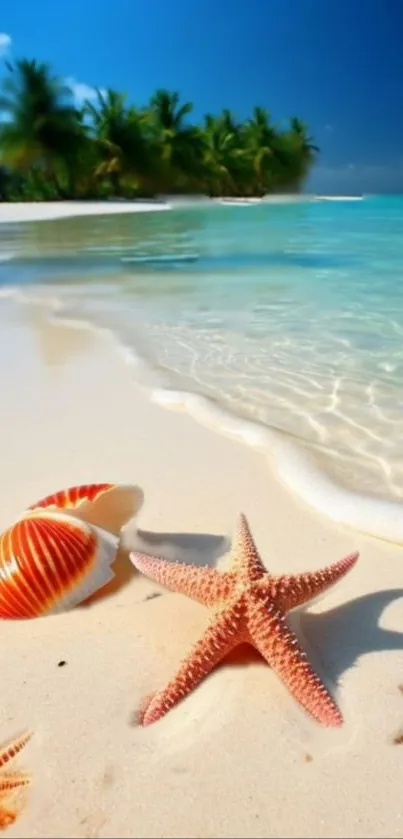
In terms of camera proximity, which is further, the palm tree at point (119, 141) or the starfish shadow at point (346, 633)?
the palm tree at point (119, 141)

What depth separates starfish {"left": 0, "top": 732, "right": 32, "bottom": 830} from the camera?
135 cm

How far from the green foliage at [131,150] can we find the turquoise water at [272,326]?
3191 cm

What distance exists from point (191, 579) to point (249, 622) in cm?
20

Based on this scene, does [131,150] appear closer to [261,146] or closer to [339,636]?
[261,146]

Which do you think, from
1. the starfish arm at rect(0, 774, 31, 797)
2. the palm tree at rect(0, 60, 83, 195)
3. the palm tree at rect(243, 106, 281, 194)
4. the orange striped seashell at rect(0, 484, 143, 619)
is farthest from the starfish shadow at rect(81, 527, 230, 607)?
the palm tree at rect(243, 106, 281, 194)

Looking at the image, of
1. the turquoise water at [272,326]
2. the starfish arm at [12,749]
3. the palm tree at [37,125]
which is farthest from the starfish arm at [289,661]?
the palm tree at [37,125]

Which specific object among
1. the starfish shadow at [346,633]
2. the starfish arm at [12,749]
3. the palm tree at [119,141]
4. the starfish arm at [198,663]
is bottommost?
the starfish arm at [12,749]

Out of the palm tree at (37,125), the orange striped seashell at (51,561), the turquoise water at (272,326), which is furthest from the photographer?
the palm tree at (37,125)

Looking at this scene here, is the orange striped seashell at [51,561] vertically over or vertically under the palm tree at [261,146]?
under

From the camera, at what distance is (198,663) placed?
1.57m

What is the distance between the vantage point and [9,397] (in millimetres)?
3959

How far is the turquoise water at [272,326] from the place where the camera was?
3.49 meters

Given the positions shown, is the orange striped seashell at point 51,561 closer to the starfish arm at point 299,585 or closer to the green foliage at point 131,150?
the starfish arm at point 299,585

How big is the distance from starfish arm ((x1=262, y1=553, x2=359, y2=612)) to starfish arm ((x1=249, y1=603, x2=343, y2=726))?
0.04 metres
